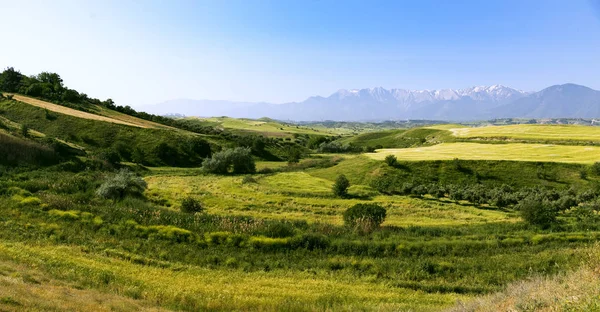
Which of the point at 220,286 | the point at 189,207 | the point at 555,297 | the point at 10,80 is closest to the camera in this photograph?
the point at 555,297

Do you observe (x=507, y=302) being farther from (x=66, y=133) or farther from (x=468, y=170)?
(x=66, y=133)

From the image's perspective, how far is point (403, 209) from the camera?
37438mm

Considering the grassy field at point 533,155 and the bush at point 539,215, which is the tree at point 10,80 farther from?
the bush at point 539,215

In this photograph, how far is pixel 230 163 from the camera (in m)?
62.7

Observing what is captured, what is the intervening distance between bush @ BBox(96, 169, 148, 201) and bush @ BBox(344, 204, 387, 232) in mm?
21430

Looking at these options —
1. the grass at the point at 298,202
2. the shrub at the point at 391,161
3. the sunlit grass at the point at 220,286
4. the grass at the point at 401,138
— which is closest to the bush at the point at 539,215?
the grass at the point at 298,202

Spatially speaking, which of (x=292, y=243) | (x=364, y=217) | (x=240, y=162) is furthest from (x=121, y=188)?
(x=240, y=162)

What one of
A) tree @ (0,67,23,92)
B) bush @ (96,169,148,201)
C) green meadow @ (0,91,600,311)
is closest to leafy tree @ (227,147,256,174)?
green meadow @ (0,91,600,311)

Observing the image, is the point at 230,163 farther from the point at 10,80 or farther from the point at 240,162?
the point at 10,80

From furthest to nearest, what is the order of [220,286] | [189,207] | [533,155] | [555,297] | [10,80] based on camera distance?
→ [10,80] < [533,155] < [189,207] < [220,286] < [555,297]

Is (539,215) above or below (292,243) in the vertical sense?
above

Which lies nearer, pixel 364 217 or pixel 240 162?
pixel 364 217

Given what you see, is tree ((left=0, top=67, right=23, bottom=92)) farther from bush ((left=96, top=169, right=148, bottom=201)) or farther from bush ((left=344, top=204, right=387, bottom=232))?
bush ((left=344, top=204, right=387, bottom=232))

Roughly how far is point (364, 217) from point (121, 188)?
76.7 ft
